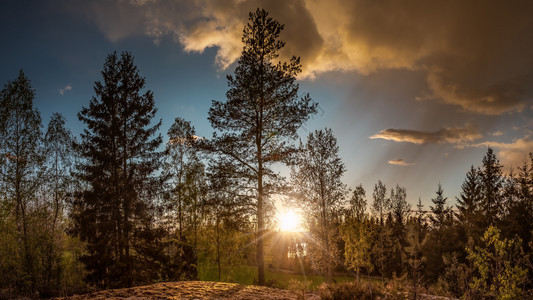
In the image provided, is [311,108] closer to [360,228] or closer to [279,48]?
[279,48]

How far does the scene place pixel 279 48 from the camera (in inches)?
609

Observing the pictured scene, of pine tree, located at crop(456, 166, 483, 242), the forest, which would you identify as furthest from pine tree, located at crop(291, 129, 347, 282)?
pine tree, located at crop(456, 166, 483, 242)

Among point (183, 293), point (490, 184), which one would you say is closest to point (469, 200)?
point (490, 184)

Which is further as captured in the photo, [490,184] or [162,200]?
[490,184]

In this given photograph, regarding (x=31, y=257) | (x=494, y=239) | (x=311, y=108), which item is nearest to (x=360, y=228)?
(x=311, y=108)

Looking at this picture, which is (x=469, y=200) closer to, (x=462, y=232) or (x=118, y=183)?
(x=462, y=232)

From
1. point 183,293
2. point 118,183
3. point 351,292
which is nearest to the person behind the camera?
point 351,292

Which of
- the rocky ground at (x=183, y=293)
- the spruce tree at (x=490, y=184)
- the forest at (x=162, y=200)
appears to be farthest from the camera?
the spruce tree at (x=490, y=184)

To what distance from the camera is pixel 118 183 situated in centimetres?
1705

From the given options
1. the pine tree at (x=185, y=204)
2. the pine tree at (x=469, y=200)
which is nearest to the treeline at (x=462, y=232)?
the pine tree at (x=469, y=200)

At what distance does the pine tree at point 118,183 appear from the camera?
1667cm

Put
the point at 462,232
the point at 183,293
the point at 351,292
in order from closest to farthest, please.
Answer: the point at 351,292, the point at 183,293, the point at 462,232

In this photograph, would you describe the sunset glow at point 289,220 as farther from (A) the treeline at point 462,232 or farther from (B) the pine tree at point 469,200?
(B) the pine tree at point 469,200

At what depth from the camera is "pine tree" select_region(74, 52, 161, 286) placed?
54.7 ft
